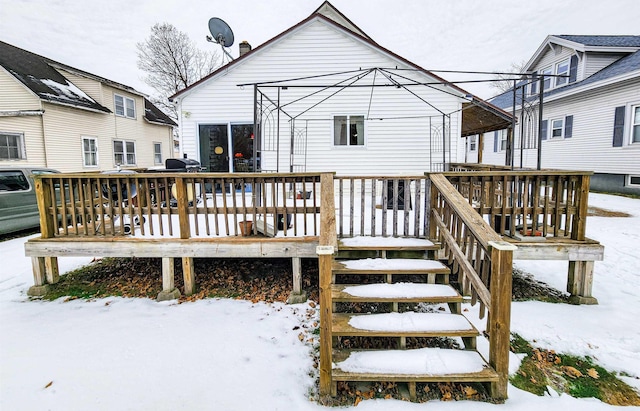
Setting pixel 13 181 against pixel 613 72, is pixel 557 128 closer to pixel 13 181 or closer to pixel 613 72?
pixel 613 72

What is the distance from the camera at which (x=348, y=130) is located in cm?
966

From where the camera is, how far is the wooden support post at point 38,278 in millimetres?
4477

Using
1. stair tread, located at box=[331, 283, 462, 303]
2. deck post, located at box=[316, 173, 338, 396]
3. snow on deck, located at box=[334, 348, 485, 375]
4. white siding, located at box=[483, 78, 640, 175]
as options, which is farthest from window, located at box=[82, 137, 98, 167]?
white siding, located at box=[483, 78, 640, 175]

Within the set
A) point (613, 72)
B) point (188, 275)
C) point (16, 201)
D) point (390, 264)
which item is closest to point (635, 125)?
point (613, 72)

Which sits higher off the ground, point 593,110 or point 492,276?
point 593,110

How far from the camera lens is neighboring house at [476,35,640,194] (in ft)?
38.6

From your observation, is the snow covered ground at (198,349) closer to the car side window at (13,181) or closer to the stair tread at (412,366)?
the stair tread at (412,366)

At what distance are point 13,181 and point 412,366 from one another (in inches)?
363

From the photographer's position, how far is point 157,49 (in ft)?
84.9

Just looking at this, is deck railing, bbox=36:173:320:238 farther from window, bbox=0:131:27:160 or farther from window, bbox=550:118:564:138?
window, bbox=550:118:564:138

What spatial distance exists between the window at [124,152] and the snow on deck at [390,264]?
17.7 meters

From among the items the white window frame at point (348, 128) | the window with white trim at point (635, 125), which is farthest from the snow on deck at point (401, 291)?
the window with white trim at point (635, 125)

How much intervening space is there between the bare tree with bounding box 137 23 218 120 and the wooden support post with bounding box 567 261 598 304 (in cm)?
2924

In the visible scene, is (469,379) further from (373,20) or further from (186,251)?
(373,20)
